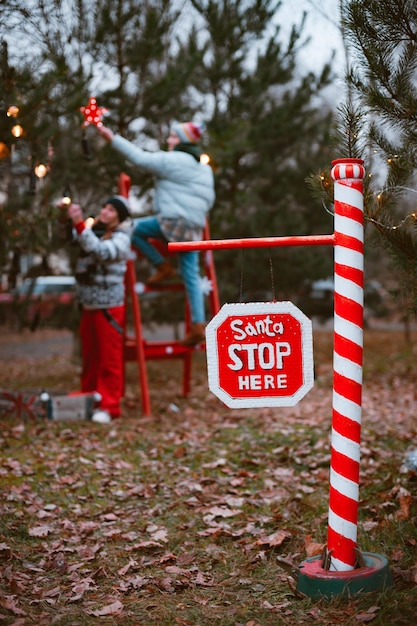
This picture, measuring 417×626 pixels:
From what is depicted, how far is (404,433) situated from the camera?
6.22 metres

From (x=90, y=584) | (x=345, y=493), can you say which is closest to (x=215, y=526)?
(x=90, y=584)

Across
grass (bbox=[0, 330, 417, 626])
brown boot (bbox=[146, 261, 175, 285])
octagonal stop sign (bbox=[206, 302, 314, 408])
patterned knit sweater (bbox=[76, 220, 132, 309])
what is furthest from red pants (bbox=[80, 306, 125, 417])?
octagonal stop sign (bbox=[206, 302, 314, 408])

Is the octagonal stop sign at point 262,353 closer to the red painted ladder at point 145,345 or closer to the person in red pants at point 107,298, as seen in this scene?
the person in red pants at point 107,298

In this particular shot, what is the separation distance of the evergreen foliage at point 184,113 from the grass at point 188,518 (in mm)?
2534

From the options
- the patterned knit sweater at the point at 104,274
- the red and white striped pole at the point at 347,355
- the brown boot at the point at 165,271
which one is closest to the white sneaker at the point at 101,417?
the patterned knit sweater at the point at 104,274

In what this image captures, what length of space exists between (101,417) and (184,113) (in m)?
4.94

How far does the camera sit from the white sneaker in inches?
272

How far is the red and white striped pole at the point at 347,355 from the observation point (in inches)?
120

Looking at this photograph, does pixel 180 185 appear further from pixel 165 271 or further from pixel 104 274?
pixel 104 274

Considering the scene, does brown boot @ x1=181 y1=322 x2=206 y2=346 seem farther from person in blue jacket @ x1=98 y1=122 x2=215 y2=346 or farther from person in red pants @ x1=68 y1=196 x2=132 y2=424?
person in red pants @ x1=68 y1=196 x2=132 y2=424

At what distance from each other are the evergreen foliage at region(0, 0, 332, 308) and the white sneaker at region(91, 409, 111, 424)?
193 cm

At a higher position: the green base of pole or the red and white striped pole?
the red and white striped pole

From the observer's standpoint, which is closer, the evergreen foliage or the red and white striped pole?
the red and white striped pole

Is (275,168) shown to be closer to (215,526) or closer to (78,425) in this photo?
(78,425)
